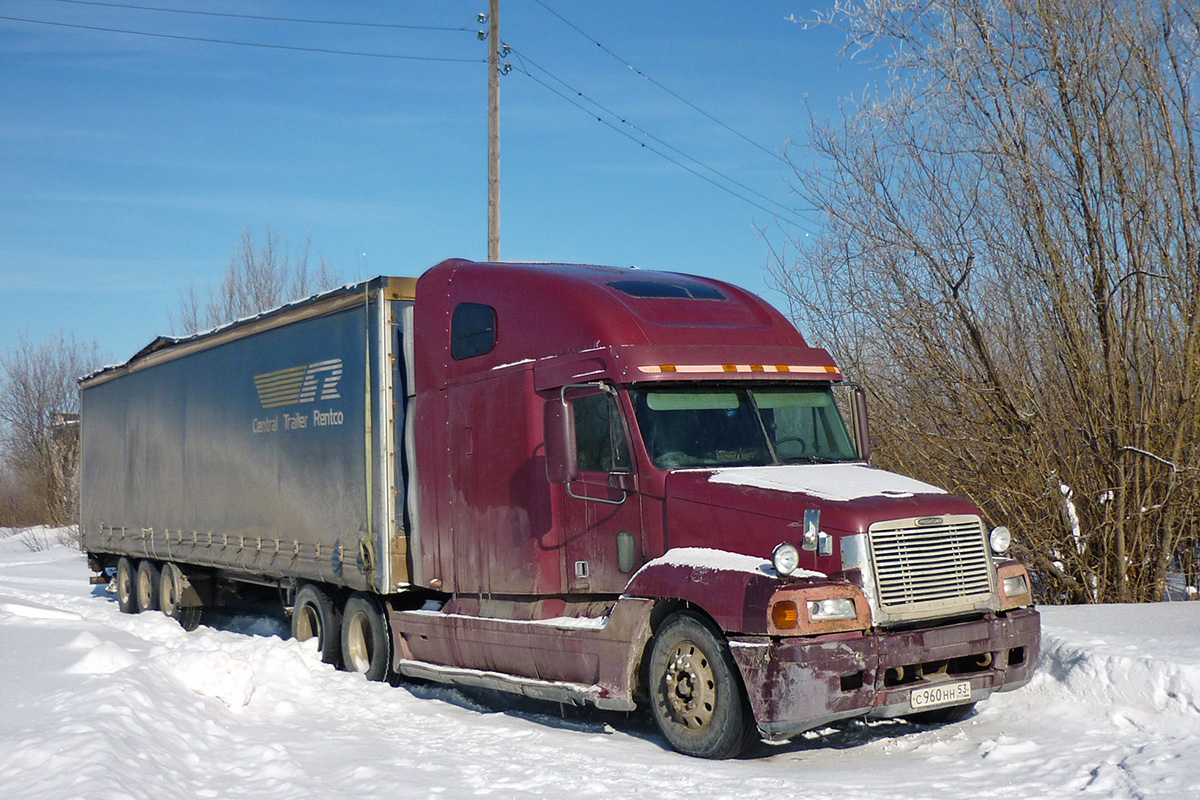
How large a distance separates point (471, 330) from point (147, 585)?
9.82 meters

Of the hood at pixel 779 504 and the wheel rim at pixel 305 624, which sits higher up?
the hood at pixel 779 504

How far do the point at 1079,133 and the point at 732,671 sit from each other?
7.47 metres

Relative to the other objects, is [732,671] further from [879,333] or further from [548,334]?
[879,333]

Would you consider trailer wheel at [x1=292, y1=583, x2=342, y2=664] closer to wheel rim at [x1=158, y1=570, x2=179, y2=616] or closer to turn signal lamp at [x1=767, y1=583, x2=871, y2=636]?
wheel rim at [x1=158, y1=570, x2=179, y2=616]

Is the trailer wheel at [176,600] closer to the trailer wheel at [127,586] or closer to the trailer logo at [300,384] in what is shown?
the trailer wheel at [127,586]

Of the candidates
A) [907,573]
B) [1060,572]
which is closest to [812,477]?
[907,573]

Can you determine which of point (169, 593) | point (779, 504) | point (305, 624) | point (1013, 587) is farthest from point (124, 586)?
point (1013, 587)

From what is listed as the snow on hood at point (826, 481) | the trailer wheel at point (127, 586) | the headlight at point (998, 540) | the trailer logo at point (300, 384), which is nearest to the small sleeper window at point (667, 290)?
the snow on hood at point (826, 481)

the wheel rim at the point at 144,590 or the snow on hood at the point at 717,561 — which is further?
the wheel rim at the point at 144,590

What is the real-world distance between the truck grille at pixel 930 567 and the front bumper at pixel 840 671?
0.15 m

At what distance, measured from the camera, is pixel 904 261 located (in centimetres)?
1233

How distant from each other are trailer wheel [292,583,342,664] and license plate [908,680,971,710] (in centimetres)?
642

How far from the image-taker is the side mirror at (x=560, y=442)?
25.7ft

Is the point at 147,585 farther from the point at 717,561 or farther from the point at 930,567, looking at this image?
the point at 930,567
